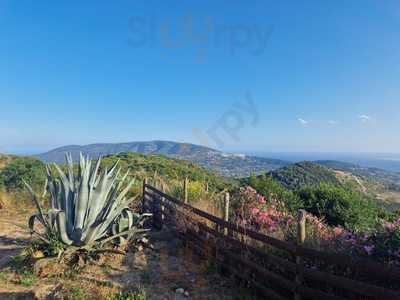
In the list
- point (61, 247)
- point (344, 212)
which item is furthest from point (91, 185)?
point (344, 212)

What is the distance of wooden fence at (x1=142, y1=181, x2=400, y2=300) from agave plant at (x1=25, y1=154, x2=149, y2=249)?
1447 millimetres

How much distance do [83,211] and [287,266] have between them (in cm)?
358

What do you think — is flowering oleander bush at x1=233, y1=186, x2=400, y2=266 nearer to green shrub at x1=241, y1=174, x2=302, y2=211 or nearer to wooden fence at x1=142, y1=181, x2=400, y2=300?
wooden fence at x1=142, y1=181, x2=400, y2=300

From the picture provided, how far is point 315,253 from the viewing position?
3.30 metres

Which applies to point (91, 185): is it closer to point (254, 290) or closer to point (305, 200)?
point (254, 290)

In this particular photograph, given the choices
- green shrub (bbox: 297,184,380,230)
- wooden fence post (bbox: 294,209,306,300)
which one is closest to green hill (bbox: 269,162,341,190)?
green shrub (bbox: 297,184,380,230)

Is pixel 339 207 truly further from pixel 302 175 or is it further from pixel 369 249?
pixel 302 175

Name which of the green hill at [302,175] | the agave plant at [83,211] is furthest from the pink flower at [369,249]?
the green hill at [302,175]

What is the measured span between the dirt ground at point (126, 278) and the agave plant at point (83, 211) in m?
0.47

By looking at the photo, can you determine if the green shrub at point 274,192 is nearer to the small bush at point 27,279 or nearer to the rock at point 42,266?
the rock at point 42,266

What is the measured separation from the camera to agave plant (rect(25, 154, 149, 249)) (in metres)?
5.12

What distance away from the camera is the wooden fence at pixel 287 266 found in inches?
115

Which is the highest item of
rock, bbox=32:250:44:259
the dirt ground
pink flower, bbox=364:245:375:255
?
pink flower, bbox=364:245:375:255

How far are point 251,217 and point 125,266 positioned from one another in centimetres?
261
